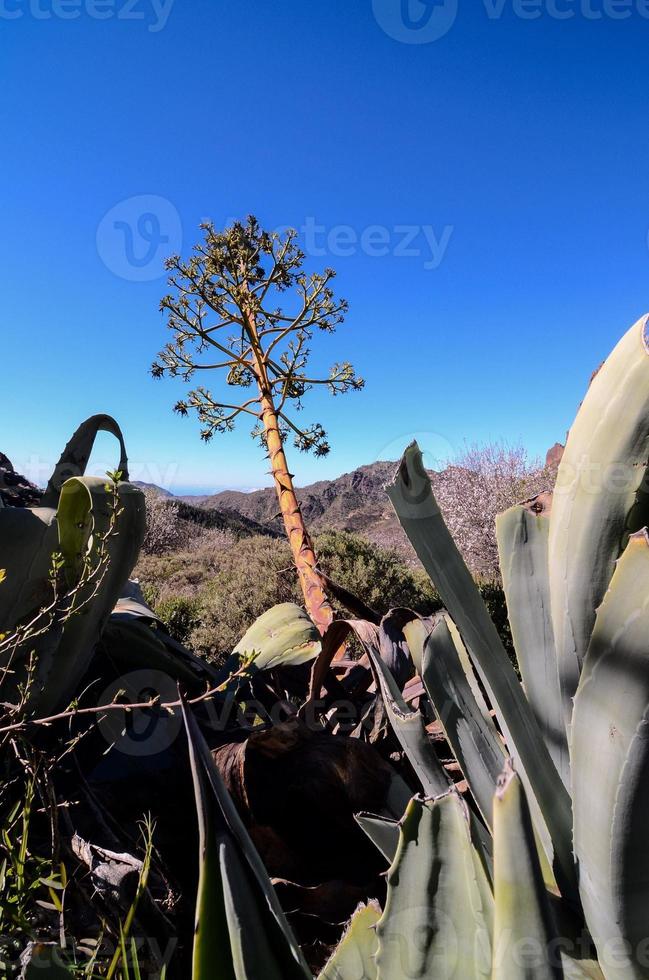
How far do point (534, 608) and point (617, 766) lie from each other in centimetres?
27

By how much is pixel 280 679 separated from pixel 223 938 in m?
0.96

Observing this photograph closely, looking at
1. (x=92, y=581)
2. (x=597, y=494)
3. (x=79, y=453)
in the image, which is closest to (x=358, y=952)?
(x=597, y=494)

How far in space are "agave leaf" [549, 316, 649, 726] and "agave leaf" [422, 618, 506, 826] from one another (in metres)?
0.12

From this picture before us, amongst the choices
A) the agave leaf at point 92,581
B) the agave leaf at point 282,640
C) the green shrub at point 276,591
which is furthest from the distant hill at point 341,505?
the agave leaf at point 92,581

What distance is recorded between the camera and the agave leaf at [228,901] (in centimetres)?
56

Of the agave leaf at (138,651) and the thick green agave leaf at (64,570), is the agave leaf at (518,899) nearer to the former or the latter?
the thick green agave leaf at (64,570)

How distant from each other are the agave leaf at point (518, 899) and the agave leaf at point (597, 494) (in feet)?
0.97

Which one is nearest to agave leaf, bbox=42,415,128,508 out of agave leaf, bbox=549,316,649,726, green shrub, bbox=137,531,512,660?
agave leaf, bbox=549,316,649,726

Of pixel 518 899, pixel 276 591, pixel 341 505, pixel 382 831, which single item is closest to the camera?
pixel 518 899

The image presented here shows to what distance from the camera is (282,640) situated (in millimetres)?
1538

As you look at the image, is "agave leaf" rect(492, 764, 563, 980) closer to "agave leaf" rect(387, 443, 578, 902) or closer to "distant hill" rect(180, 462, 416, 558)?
"agave leaf" rect(387, 443, 578, 902)

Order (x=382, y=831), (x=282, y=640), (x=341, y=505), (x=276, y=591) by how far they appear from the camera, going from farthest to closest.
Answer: (x=341, y=505), (x=276, y=591), (x=282, y=640), (x=382, y=831)

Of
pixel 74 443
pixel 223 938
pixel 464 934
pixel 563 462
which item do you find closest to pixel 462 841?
pixel 464 934

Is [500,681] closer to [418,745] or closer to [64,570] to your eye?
[418,745]
